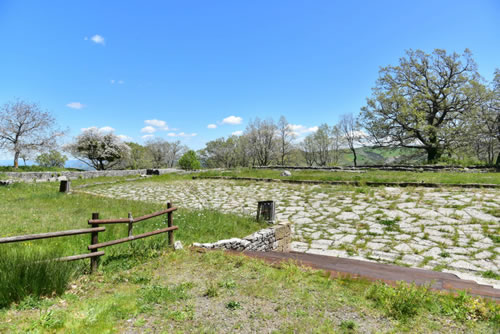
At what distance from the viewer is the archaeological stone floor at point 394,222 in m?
5.09

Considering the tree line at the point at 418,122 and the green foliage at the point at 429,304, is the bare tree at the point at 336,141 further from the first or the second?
the green foliage at the point at 429,304

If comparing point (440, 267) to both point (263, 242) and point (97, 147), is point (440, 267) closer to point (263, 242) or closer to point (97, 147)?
point (263, 242)

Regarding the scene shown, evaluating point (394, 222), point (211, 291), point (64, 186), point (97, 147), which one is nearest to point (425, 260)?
point (394, 222)

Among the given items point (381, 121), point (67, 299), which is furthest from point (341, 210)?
point (381, 121)

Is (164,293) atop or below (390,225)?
below

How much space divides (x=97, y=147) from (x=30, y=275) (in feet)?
98.4

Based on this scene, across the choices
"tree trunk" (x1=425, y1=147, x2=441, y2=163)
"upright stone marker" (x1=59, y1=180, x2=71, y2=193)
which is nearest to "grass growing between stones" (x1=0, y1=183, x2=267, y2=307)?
"upright stone marker" (x1=59, y1=180, x2=71, y2=193)

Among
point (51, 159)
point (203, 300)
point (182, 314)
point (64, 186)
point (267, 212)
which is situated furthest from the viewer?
point (51, 159)

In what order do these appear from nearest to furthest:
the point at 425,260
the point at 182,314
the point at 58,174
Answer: the point at 182,314
the point at 425,260
the point at 58,174

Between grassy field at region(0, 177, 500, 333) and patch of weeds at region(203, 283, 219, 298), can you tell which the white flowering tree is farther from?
patch of weeds at region(203, 283, 219, 298)

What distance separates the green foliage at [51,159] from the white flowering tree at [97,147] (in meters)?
1.28

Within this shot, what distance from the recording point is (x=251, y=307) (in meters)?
3.06

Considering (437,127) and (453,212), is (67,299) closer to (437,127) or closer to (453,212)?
(453,212)

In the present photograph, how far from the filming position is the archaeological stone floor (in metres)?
5.09
